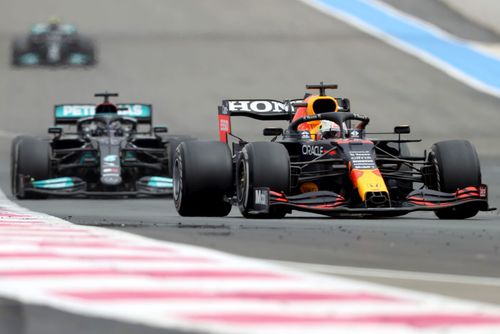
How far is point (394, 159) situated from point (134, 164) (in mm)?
7082

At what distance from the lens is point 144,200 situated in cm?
1931

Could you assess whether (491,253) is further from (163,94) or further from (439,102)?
(163,94)

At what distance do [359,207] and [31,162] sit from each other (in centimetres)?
749

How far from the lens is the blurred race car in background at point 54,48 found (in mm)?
38406

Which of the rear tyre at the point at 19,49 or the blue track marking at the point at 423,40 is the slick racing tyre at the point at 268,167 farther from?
the rear tyre at the point at 19,49

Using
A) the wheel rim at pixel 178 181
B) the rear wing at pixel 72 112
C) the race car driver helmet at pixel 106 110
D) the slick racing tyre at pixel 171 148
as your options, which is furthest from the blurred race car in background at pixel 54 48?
the wheel rim at pixel 178 181

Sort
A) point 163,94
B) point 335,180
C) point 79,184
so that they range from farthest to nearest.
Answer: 1. point 163,94
2. point 79,184
3. point 335,180

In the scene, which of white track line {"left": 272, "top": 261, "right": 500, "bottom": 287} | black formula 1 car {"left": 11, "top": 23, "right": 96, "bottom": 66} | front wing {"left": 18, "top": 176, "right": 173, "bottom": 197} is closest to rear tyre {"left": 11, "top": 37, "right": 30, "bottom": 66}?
black formula 1 car {"left": 11, "top": 23, "right": 96, "bottom": 66}

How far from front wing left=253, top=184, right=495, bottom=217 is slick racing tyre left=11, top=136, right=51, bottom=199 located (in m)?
6.84

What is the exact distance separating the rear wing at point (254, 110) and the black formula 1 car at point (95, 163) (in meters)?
4.32

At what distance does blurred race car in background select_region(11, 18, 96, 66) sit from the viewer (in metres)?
Answer: 38.4

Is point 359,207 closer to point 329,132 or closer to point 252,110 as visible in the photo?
point 329,132

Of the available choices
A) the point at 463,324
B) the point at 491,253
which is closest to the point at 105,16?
the point at 491,253

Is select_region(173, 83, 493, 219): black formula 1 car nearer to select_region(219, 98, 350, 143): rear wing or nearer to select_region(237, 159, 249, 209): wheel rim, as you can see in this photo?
select_region(237, 159, 249, 209): wheel rim
